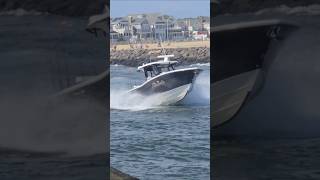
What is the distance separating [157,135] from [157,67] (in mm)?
1341

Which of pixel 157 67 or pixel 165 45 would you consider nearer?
pixel 165 45

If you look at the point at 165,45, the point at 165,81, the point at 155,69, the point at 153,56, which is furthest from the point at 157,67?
the point at 165,45

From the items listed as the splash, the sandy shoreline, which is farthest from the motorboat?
the sandy shoreline

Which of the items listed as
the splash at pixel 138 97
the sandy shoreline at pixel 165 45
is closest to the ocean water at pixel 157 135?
the splash at pixel 138 97

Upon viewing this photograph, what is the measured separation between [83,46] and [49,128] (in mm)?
677

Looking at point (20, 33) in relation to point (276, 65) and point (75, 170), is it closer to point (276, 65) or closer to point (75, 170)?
point (75, 170)

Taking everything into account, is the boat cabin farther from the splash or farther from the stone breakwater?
the splash

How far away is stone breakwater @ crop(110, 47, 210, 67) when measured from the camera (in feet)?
22.8

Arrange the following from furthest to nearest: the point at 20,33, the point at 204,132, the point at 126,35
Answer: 1. the point at 204,132
2. the point at 126,35
3. the point at 20,33

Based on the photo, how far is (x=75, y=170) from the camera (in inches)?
152

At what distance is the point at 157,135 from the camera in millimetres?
7934

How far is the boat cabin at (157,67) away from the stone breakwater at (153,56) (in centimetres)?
9

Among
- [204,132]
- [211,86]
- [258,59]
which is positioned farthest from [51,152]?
[204,132]

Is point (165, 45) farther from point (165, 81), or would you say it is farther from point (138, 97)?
point (165, 81)
